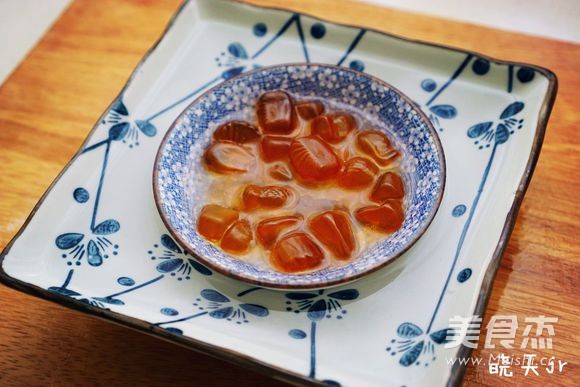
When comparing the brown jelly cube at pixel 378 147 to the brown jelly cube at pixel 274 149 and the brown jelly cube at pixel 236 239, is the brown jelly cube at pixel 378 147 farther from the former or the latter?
the brown jelly cube at pixel 236 239

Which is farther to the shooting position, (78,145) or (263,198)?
(78,145)

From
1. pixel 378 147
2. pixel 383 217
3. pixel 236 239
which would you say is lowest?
pixel 236 239

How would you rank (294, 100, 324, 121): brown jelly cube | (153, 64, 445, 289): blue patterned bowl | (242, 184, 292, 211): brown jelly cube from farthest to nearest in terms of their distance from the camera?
(294, 100, 324, 121): brown jelly cube < (242, 184, 292, 211): brown jelly cube < (153, 64, 445, 289): blue patterned bowl

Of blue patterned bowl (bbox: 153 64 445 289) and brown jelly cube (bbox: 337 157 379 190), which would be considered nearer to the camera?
blue patterned bowl (bbox: 153 64 445 289)

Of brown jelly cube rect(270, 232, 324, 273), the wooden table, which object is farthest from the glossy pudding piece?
the wooden table

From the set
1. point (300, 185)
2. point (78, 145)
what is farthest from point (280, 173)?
point (78, 145)

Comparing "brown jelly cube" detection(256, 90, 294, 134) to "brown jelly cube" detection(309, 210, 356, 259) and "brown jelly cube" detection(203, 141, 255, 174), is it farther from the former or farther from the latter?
"brown jelly cube" detection(309, 210, 356, 259)

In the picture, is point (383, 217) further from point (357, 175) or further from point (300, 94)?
point (300, 94)

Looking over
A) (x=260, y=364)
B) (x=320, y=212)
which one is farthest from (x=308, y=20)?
(x=260, y=364)
